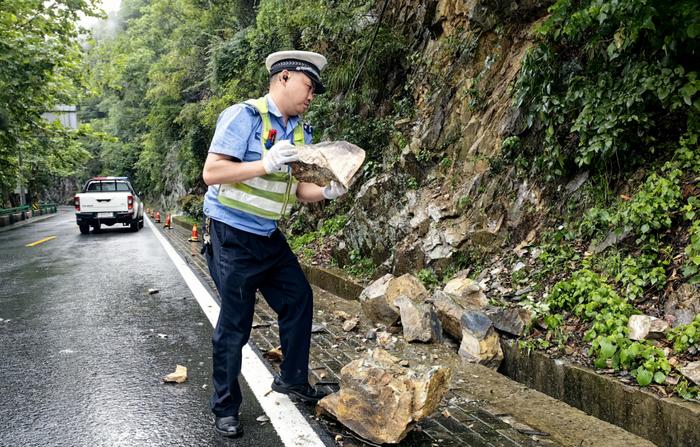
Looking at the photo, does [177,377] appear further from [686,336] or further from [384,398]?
[686,336]

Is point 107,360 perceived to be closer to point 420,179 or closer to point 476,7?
point 420,179

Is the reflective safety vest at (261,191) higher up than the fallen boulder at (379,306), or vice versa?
the reflective safety vest at (261,191)

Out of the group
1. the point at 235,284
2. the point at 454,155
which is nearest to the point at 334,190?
the point at 235,284

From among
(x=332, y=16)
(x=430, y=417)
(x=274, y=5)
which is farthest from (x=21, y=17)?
(x=430, y=417)

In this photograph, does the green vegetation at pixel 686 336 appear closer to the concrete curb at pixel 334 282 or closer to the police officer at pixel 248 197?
the police officer at pixel 248 197

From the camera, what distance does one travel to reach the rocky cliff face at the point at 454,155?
5973 mm

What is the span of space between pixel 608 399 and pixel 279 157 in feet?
8.44

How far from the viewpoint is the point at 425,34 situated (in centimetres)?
896

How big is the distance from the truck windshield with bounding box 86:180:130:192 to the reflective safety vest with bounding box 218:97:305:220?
17.9 metres

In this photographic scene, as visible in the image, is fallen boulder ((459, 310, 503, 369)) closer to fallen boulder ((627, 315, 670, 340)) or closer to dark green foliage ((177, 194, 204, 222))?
fallen boulder ((627, 315, 670, 340))

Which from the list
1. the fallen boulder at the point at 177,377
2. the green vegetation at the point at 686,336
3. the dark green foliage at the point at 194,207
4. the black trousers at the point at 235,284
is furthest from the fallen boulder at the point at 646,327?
the dark green foliage at the point at 194,207

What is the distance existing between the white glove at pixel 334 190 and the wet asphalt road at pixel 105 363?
1.46 m

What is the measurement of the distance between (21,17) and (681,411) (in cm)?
1940

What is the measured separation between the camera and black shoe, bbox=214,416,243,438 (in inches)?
120
